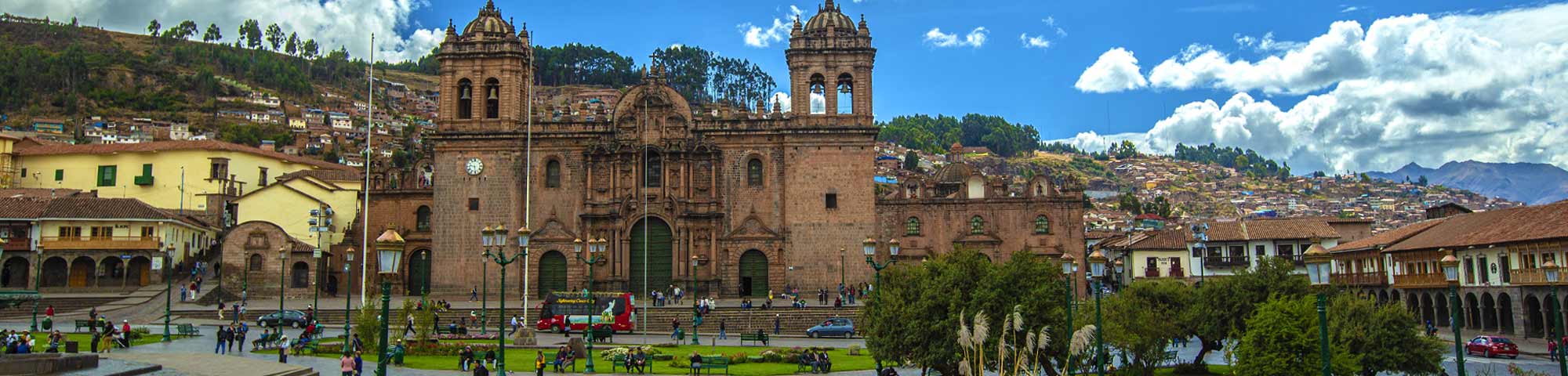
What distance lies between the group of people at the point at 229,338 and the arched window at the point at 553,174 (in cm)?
1892

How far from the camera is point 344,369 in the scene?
21.6m

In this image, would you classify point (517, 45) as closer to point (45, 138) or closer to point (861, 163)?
point (861, 163)

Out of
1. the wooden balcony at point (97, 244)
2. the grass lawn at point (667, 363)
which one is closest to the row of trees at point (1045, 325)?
the grass lawn at point (667, 363)

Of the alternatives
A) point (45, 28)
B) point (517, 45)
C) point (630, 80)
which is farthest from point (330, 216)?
point (45, 28)

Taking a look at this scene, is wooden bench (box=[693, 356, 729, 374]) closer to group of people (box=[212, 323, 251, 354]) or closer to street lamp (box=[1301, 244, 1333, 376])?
group of people (box=[212, 323, 251, 354])

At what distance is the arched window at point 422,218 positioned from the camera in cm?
5178

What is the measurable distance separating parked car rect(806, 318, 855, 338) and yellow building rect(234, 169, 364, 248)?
2567 centimetres

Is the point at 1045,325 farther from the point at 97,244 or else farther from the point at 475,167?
→ the point at 97,244

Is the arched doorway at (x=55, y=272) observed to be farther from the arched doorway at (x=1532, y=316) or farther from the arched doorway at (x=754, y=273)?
the arched doorway at (x=1532, y=316)

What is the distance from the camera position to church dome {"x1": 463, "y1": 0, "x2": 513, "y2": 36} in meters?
49.7

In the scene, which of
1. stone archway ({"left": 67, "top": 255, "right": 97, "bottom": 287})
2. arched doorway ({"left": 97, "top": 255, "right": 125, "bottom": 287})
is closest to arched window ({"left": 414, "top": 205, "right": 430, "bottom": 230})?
arched doorway ({"left": 97, "top": 255, "right": 125, "bottom": 287})

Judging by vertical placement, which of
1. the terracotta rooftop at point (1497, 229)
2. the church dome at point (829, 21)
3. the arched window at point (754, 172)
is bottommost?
the terracotta rooftop at point (1497, 229)

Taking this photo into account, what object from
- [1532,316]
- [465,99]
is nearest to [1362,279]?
[1532,316]

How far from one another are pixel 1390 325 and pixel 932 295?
9.10 metres
